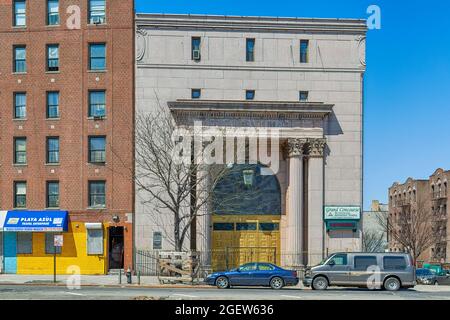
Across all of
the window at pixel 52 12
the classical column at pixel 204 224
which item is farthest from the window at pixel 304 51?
the window at pixel 52 12

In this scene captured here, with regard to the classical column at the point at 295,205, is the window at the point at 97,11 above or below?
above

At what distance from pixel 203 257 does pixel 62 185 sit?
1015 cm

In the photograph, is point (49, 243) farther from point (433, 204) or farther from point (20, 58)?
point (433, 204)

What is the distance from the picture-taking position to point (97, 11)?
3784 centimetres

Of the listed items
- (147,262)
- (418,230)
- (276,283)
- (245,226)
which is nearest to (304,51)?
(245,226)

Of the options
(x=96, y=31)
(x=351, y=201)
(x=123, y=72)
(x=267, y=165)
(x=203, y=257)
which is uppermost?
(x=96, y=31)

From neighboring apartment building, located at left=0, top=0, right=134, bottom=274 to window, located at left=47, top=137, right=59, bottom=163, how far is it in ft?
0.21

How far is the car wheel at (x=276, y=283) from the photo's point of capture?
2761 cm

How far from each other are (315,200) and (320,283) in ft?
31.3

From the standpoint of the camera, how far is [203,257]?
36.0 meters

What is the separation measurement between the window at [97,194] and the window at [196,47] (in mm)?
9993

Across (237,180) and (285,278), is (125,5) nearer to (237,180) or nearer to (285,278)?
(237,180)

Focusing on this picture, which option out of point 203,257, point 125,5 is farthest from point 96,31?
point 203,257

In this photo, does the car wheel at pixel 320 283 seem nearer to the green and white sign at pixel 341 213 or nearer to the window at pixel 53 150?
the green and white sign at pixel 341 213
